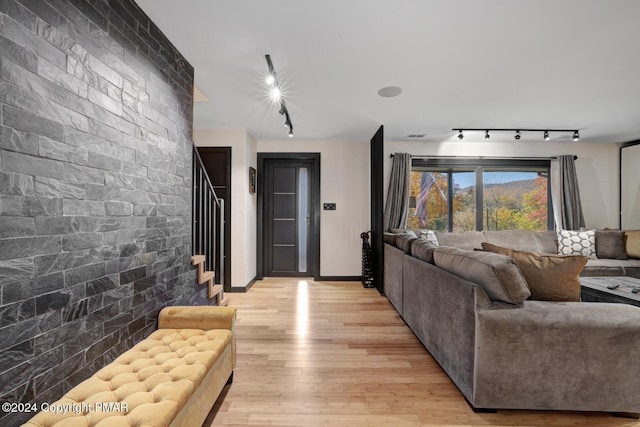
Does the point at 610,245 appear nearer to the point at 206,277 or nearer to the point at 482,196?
the point at 482,196

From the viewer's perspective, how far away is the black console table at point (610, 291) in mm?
2155

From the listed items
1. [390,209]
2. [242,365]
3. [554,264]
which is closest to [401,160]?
[390,209]

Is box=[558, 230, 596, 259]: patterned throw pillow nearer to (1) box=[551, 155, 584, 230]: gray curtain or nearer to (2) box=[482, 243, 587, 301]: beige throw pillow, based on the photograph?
(1) box=[551, 155, 584, 230]: gray curtain

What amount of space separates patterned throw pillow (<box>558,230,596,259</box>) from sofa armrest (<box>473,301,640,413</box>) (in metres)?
3.34

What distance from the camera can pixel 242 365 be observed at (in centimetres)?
217

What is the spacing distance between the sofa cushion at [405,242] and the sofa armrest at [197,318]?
2.05m

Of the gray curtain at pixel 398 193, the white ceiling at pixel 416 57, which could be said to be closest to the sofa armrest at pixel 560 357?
the white ceiling at pixel 416 57

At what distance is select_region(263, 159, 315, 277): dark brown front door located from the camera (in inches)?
197

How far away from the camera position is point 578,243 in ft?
13.9

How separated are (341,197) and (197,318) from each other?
3428 mm

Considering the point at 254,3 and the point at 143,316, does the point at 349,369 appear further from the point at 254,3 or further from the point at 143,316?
the point at 254,3

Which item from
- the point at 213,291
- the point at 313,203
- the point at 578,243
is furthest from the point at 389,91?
the point at 578,243

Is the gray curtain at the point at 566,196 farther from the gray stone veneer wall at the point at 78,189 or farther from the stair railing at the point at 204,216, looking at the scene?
the gray stone veneer wall at the point at 78,189

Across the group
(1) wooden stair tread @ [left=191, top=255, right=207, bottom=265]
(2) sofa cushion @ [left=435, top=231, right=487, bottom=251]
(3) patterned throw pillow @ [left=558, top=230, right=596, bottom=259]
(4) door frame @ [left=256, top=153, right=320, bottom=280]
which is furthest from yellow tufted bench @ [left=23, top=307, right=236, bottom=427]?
(3) patterned throw pillow @ [left=558, top=230, right=596, bottom=259]
